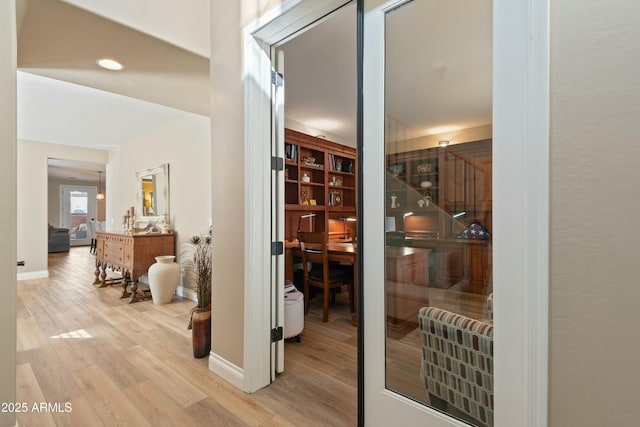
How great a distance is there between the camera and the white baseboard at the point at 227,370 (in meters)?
1.88

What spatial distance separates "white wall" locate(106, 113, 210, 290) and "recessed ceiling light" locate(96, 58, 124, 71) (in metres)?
1.34

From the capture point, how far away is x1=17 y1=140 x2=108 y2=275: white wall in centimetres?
522

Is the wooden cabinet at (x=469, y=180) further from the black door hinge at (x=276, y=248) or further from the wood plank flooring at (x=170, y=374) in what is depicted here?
the black door hinge at (x=276, y=248)

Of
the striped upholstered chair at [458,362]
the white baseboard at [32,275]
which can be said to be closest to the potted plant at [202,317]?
the striped upholstered chair at [458,362]

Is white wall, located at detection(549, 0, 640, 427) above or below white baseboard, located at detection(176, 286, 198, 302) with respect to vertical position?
above

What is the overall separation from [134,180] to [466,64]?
6.09 meters

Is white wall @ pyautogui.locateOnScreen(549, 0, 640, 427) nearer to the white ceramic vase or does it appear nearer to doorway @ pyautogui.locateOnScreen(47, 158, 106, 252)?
the white ceramic vase

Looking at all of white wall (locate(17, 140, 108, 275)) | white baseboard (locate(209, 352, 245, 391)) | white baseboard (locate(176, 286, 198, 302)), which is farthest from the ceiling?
white baseboard (locate(176, 286, 198, 302))

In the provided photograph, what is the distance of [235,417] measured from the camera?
1.61 meters

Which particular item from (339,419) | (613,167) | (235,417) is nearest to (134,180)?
(235,417)

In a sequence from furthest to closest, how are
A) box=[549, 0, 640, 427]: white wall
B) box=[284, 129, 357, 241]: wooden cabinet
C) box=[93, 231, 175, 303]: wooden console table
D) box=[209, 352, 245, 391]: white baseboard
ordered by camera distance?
box=[284, 129, 357, 241]: wooden cabinet
box=[93, 231, 175, 303]: wooden console table
box=[209, 352, 245, 391]: white baseboard
box=[549, 0, 640, 427]: white wall

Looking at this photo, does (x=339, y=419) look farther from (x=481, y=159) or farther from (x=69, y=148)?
(x=69, y=148)

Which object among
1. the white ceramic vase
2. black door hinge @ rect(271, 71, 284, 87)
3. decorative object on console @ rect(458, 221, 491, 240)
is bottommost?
the white ceramic vase

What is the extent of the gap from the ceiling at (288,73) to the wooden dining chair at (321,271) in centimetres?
183
